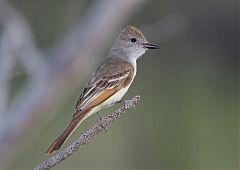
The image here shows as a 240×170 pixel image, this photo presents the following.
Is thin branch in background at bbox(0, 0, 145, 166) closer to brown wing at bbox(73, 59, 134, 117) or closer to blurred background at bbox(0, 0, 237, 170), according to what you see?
blurred background at bbox(0, 0, 237, 170)

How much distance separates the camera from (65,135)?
193 inches

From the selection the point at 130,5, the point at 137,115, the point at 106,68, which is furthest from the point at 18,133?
the point at 137,115

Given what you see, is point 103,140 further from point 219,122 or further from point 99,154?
point 219,122

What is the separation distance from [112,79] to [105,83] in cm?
8

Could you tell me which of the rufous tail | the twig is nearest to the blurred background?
the rufous tail

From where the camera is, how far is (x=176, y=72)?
446 inches

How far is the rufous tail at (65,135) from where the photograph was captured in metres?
4.64

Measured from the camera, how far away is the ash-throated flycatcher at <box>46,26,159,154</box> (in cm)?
527

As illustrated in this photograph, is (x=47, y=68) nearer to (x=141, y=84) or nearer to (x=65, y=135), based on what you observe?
(x=141, y=84)

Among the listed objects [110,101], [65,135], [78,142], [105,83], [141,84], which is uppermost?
[141,84]

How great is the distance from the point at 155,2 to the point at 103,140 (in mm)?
1977

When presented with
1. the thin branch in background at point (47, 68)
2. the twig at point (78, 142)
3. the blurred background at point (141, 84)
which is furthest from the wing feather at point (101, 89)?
the blurred background at point (141, 84)

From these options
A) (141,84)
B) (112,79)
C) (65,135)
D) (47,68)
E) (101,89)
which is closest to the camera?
(65,135)

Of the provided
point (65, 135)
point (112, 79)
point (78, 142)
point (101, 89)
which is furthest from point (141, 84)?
point (78, 142)
